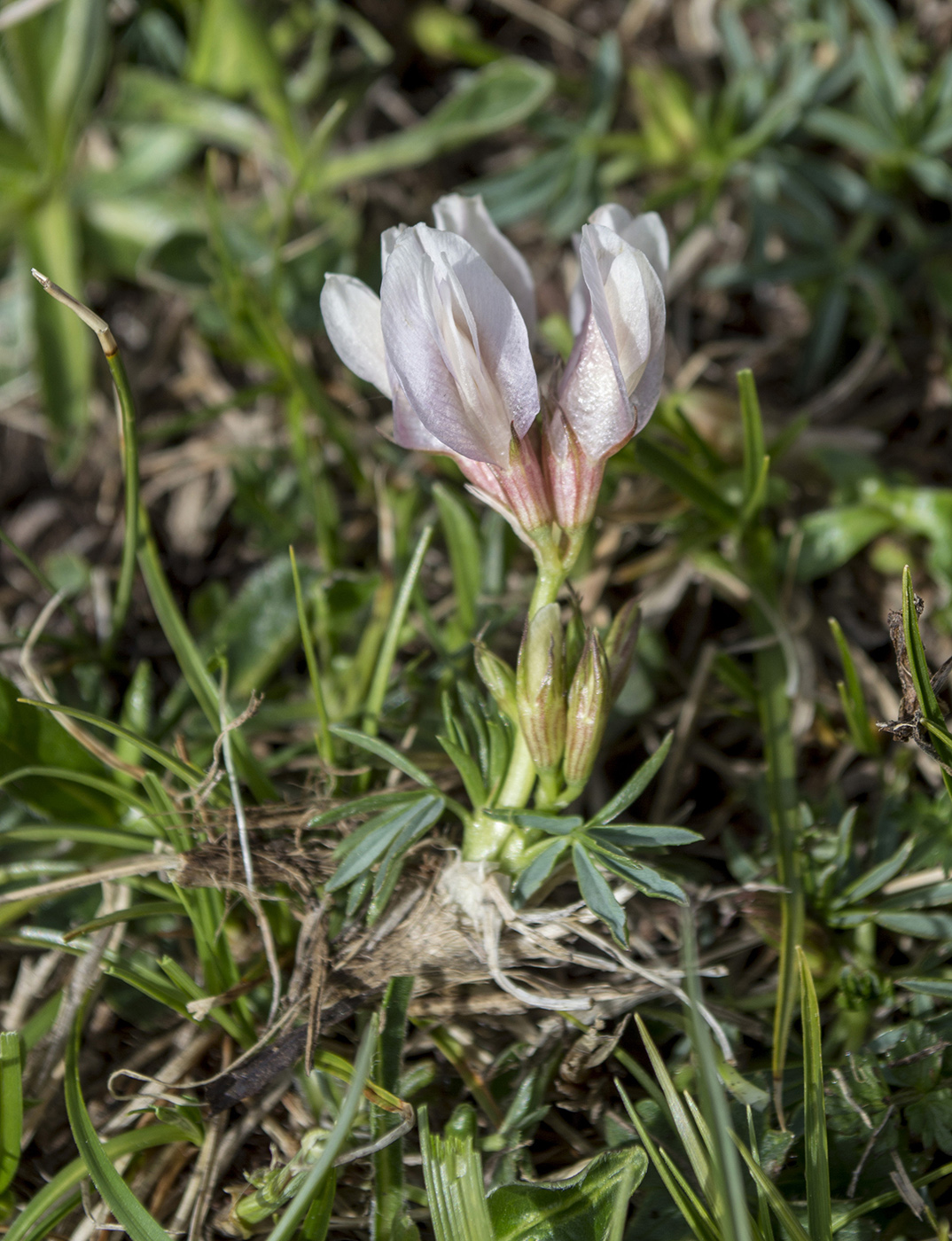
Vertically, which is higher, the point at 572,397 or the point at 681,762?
the point at 572,397

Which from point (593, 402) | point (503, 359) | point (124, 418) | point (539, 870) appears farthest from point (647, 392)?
point (124, 418)

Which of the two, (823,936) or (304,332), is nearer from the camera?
(823,936)

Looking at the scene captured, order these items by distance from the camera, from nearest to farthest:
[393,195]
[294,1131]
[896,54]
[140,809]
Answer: [294,1131], [140,809], [896,54], [393,195]

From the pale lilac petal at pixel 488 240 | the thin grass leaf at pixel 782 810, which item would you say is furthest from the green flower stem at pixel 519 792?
the thin grass leaf at pixel 782 810

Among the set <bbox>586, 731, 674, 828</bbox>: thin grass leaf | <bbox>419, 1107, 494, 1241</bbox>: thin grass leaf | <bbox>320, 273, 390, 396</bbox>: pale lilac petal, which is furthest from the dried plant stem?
<bbox>419, 1107, 494, 1241</bbox>: thin grass leaf

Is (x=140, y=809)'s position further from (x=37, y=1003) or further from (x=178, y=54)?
(x=178, y=54)

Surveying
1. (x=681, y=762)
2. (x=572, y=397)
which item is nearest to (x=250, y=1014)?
(x=681, y=762)

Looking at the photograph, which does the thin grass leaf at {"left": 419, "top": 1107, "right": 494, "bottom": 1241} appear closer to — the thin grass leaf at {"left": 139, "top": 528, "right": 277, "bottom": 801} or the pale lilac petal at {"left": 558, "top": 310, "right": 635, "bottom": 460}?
the thin grass leaf at {"left": 139, "top": 528, "right": 277, "bottom": 801}

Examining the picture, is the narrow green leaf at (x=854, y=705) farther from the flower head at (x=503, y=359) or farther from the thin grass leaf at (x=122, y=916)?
the thin grass leaf at (x=122, y=916)
